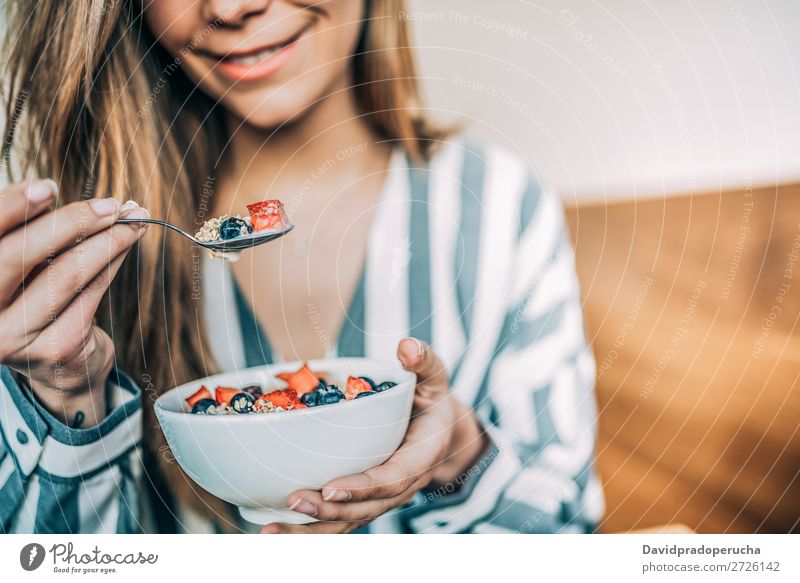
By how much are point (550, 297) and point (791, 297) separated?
247 mm

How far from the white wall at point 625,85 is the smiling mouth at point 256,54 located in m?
0.12

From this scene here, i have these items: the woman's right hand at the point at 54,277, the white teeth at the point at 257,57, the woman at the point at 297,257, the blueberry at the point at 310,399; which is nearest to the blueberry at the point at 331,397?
the blueberry at the point at 310,399

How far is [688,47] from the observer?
2.29ft

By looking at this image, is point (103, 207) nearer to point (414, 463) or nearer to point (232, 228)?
point (232, 228)

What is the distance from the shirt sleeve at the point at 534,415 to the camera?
0.71 metres

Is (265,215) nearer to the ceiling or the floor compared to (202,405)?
nearer to the ceiling

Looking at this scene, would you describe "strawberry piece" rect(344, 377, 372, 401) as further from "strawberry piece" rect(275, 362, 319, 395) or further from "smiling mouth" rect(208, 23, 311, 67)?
"smiling mouth" rect(208, 23, 311, 67)

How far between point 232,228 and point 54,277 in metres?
0.16
